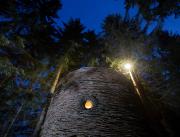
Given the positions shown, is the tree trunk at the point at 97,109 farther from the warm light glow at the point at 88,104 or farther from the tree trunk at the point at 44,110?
the tree trunk at the point at 44,110

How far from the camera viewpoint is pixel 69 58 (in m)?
15.4

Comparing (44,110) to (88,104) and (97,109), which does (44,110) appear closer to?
(88,104)

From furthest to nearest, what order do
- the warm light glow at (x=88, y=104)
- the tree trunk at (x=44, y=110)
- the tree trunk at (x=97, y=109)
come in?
the tree trunk at (x=44, y=110) → the warm light glow at (x=88, y=104) → the tree trunk at (x=97, y=109)

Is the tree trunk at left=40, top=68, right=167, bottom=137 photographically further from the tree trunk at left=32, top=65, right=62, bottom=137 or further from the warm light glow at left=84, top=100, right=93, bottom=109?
the tree trunk at left=32, top=65, right=62, bottom=137

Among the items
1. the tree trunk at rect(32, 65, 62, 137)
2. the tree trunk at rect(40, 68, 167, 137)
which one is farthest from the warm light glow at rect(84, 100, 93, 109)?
the tree trunk at rect(32, 65, 62, 137)

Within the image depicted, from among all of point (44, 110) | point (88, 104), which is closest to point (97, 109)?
point (88, 104)

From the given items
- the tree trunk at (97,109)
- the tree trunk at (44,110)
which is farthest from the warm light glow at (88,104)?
the tree trunk at (44,110)

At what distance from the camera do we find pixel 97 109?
681 cm

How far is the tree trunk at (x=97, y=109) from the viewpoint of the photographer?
20.8 feet

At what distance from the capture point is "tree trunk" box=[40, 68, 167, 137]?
20.8 feet

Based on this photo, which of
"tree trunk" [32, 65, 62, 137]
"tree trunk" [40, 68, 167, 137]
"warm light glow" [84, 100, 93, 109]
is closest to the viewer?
"tree trunk" [40, 68, 167, 137]

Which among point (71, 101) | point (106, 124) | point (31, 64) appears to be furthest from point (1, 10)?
point (106, 124)

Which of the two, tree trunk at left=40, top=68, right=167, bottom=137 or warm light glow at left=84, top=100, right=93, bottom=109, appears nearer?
tree trunk at left=40, top=68, right=167, bottom=137

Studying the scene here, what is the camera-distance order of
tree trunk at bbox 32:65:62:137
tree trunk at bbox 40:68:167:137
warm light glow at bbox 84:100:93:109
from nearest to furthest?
tree trunk at bbox 40:68:167:137
warm light glow at bbox 84:100:93:109
tree trunk at bbox 32:65:62:137
